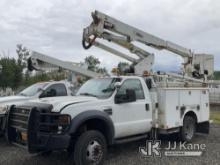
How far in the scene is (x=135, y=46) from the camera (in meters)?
9.26

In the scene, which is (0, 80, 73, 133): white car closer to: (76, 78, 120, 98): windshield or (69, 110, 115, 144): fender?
(76, 78, 120, 98): windshield

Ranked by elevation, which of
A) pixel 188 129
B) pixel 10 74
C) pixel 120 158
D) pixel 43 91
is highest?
pixel 10 74

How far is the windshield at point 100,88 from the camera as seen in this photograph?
695 cm

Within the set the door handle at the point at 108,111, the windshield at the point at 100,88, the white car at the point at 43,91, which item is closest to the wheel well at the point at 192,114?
the windshield at the point at 100,88

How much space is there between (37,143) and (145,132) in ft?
9.49

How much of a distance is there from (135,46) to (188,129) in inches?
114

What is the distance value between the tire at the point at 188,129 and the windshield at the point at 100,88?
2.65 m

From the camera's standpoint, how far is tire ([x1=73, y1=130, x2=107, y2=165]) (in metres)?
5.77

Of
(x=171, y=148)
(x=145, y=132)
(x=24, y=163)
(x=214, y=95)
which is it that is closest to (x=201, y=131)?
(x=171, y=148)

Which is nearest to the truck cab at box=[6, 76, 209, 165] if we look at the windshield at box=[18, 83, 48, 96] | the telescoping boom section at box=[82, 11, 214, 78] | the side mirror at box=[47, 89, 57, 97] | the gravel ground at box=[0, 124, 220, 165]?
the gravel ground at box=[0, 124, 220, 165]

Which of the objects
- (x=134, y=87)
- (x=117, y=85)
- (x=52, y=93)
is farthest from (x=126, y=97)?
(x=52, y=93)

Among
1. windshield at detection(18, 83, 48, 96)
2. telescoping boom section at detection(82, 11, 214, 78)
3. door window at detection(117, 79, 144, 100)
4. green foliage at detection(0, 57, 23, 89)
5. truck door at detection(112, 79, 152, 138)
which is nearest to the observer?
truck door at detection(112, 79, 152, 138)

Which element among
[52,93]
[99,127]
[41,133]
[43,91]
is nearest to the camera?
[41,133]

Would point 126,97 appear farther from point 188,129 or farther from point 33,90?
point 33,90
